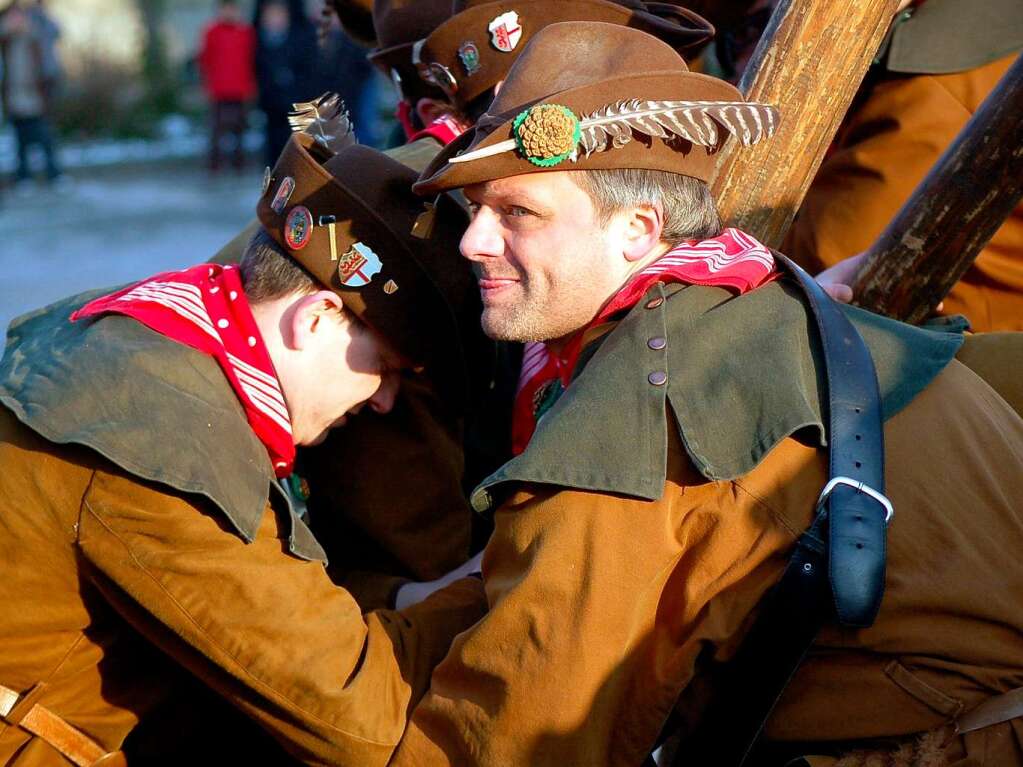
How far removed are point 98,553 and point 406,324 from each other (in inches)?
32.6

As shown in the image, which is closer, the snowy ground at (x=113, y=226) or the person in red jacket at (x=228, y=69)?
the snowy ground at (x=113, y=226)

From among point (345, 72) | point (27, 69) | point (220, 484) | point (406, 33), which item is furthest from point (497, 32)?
point (27, 69)

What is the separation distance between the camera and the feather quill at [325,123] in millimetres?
3078

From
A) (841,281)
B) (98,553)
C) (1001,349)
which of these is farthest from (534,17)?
(98,553)

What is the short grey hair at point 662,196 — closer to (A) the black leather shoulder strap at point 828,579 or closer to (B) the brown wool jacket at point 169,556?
(A) the black leather shoulder strap at point 828,579

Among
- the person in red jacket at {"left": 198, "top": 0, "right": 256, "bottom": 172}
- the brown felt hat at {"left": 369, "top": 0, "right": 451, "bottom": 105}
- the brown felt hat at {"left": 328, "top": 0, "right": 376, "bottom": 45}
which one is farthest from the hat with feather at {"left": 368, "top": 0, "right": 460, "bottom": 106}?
the person in red jacket at {"left": 198, "top": 0, "right": 256, "bottom": 172}

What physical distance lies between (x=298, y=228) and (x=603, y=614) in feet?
3.68

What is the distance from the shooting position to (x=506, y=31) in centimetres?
369

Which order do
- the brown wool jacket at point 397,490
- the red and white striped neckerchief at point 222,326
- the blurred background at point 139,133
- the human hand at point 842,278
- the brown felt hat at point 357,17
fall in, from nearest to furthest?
1. the red and white striped neckerchief at point 222,326
2. the human hand at point 842,278
3. the brown wool jacket at point 397,490
4. the brown felt hat at point 357,17
5. the blurred background at point 139,133

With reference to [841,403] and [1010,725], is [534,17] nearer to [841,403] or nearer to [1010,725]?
[841,403]

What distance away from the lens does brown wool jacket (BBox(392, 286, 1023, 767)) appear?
2.19 m

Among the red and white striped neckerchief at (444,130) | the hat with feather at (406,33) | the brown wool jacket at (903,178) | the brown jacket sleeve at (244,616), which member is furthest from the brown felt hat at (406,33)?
the brown jacket sleeve at (244,616)

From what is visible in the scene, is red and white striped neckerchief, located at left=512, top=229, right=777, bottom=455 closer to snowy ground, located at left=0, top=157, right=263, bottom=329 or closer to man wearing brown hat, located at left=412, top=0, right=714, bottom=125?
man wearing brown hat, located at left=412, top=0, right=714, bottom=125

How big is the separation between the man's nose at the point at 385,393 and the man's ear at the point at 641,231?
2.18 ft
